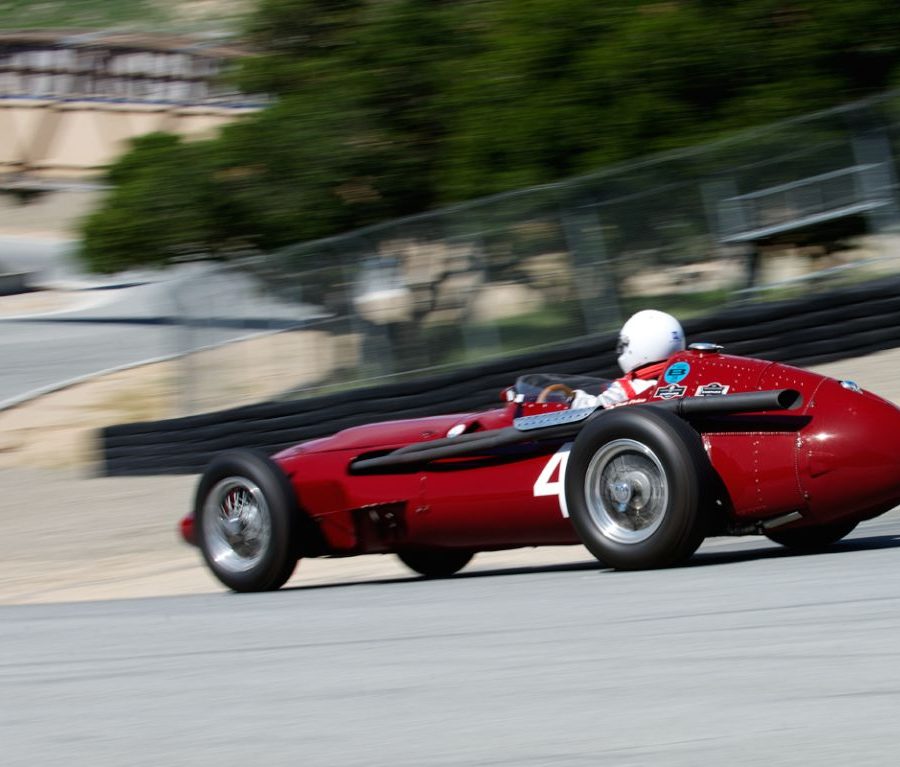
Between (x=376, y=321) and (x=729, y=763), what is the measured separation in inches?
406

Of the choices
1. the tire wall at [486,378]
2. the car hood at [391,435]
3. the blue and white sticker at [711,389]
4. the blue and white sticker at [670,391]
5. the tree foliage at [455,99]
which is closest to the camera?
the blue and white sticker at [711,389]

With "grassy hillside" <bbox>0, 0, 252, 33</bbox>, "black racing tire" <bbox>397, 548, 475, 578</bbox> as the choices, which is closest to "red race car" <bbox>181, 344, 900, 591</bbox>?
"black racing tire" <bbox>397, 548, 475, 578</bbox>

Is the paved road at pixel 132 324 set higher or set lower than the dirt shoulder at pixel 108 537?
higher

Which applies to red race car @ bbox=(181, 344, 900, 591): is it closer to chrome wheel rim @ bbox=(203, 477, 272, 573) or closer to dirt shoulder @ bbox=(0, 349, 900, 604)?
chrome wheel rim @ bbox=(203, 477, 272, 573)

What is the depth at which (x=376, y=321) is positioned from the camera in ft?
42.9

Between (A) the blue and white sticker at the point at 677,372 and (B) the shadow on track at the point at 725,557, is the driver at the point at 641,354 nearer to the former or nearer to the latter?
(A) the blue and white sticker at the point at 677,372

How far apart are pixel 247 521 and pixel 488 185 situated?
24.8 feet

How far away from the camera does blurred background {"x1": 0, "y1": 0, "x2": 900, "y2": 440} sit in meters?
12.5

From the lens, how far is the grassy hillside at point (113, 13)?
77.6m

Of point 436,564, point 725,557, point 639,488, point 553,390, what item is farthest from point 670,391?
point 436,564

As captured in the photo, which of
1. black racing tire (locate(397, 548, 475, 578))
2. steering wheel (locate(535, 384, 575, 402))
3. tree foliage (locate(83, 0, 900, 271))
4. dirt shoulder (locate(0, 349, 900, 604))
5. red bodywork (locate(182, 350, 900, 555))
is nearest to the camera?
red bodywork (locate(182, 350, 900, 555))

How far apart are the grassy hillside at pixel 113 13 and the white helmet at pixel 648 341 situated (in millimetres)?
Answer: 70961

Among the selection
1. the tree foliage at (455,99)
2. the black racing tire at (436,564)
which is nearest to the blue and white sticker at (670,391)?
the black racing tire at (436,564)

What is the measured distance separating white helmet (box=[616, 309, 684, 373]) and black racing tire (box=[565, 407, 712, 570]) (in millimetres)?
677
